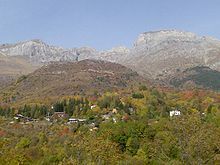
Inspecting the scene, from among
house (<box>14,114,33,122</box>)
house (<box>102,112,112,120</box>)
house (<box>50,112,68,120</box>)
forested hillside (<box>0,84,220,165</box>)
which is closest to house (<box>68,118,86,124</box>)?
forested hillside (<box>0,84,220,165</box>)

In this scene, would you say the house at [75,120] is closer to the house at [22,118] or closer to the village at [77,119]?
the village at [77,119]

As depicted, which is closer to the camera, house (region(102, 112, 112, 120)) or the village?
the village

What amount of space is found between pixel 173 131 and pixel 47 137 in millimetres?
74084

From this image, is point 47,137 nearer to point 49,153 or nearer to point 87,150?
point 49,153

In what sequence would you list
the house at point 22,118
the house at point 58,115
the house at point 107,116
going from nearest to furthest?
the house at point 107,116 < the house at point 58,115 < the house at point 22,118

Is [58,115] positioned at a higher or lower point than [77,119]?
lower

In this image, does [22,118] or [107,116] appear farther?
[22,118]

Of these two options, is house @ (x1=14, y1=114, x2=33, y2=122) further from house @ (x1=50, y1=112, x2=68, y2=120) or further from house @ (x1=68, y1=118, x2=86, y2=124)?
house @ (x1=68, y1=118, x2=86, y2=124)

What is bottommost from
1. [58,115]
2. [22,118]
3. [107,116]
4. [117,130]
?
[22,118]

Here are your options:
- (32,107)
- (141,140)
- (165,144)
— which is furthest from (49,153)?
(32,107)

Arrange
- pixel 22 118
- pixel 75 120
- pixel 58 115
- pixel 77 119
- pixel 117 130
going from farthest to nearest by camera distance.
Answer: pixel 58 115, pixel 22 118, pixel 77 119, pixel 75 120, pixel 117 130

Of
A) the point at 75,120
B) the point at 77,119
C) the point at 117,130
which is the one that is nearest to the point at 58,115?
the point at 77,119

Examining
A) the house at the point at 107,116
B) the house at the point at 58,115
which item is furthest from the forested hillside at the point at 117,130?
the house at the point at 107,116

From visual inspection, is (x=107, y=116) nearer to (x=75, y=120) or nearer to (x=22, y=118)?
(x=75, y=120)
